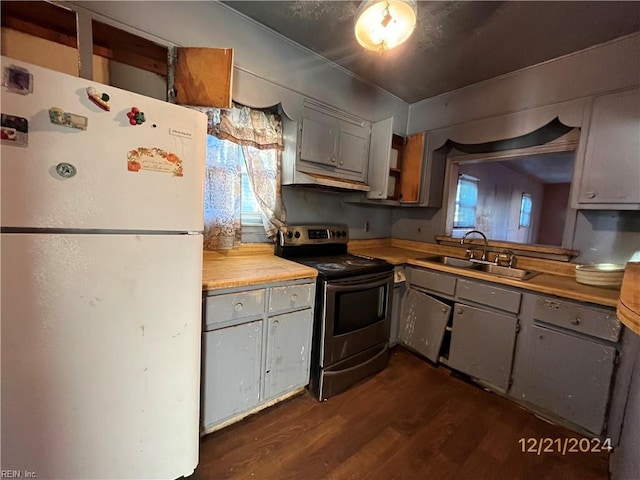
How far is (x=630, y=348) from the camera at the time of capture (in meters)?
1.38

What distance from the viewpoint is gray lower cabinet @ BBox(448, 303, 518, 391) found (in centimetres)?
187

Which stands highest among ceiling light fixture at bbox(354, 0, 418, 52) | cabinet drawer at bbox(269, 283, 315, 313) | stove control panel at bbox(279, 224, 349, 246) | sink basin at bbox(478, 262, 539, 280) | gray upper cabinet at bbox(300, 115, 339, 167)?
ceiling light fixture at bbox(354, 0, 418, 52)

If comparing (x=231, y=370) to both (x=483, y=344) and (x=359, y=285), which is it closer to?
(x=359, y=285)

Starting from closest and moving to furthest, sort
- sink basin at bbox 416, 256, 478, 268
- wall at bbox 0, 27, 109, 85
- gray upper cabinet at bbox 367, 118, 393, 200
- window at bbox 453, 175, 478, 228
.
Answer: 1. wall at bbox 0, 27, 109, 85
2. gray upper cabinet at bbox 367, 118, 393, 200
3. sink basin at bbox 416, 256, 478, 268
4. window at bbox 453, 175, 478, 228

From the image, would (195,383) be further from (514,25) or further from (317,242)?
(514,25)

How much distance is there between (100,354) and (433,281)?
2.16 m

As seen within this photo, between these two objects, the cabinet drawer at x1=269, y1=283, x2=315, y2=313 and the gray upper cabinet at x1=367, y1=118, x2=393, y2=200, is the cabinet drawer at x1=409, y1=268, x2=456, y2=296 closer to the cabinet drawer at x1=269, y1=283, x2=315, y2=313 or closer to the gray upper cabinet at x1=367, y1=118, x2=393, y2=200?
the gray upper cabinet at x1=367, y1=118, x2=393, y2=200

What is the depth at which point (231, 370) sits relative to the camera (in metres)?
1.48

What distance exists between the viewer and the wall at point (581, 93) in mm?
1790

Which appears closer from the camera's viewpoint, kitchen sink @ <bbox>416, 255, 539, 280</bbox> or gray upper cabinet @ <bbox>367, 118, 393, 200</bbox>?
kitchen sink @ <bbox>416, 255, 539, 280</bbox>

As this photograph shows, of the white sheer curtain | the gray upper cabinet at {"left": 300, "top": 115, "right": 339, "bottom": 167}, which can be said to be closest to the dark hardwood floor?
the white sheer curtain

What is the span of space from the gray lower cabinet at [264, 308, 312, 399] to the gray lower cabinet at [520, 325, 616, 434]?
1.46 metres

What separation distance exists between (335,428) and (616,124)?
262 cm

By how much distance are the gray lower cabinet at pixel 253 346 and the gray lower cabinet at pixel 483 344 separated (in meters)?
1.19
